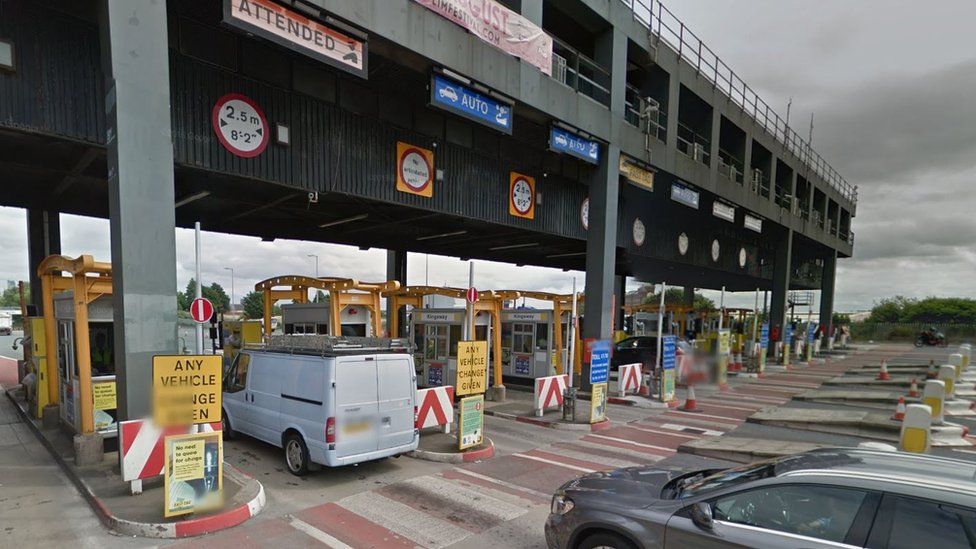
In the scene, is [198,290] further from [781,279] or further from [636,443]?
[781,279]

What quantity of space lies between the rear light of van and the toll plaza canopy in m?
2.50

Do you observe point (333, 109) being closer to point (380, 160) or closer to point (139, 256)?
point (380, 160)

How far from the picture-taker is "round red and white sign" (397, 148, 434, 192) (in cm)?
1161

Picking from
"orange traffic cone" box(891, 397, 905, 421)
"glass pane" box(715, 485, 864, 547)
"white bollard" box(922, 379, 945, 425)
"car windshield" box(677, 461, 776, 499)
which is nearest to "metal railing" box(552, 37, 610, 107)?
"orange traffic cone" box(891, 397, 905, 421)

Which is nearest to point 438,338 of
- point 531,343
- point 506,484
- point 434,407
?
point 531,343

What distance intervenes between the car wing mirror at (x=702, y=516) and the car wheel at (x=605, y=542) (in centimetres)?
62

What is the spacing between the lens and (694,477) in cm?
454

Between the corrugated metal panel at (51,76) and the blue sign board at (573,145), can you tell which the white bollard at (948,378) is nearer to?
the blue sign board at (573,145)

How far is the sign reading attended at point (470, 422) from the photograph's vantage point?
8266 millimetres

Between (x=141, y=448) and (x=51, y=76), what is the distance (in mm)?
5683

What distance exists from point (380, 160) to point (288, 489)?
7261mm

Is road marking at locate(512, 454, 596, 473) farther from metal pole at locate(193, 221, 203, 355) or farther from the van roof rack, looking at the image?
metal pole at locate(193, 221, 203, 355)

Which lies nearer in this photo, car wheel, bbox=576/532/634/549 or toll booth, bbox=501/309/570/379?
car wheel, bbox=576/532/634/549

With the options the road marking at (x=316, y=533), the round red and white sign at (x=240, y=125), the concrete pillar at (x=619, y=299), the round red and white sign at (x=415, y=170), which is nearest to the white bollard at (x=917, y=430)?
the road marking at (x=316, y=533)
